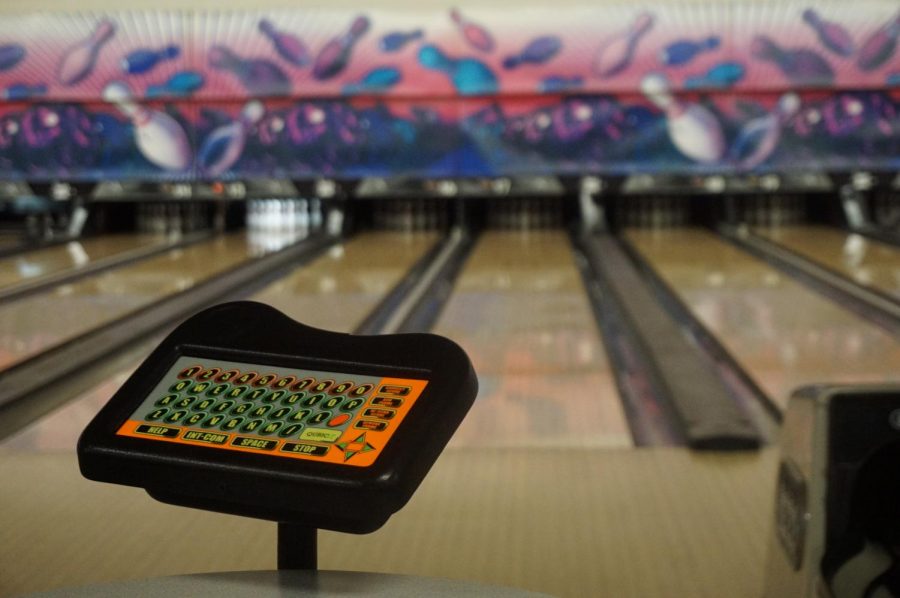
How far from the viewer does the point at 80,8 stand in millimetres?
6664

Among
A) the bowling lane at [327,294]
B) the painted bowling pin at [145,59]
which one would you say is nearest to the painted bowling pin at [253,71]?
the painted bowling pin at [145,59]

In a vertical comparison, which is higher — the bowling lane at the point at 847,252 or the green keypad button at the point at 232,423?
the green keypad button at the point at 232,423

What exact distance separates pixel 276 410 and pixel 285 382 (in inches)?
1.5

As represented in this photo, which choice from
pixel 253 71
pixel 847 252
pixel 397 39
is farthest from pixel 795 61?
pixel 253 71

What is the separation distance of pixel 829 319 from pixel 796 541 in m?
2.74

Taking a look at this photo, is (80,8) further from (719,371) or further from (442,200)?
(719,371)

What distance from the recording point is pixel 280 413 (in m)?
0.83

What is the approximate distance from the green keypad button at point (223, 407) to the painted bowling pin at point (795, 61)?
6280 millimetres

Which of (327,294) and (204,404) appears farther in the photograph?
(327,294)

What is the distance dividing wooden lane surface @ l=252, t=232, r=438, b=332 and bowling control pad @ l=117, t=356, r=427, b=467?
2800mm

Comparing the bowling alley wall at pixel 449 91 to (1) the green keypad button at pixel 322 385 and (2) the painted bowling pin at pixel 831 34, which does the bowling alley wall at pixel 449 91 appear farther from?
(1) the green keypad button at pixel 322 385

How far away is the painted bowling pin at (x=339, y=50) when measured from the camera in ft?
22.3

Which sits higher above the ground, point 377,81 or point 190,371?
point 377,81

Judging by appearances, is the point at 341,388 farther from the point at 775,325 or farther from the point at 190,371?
the point at 775,325
